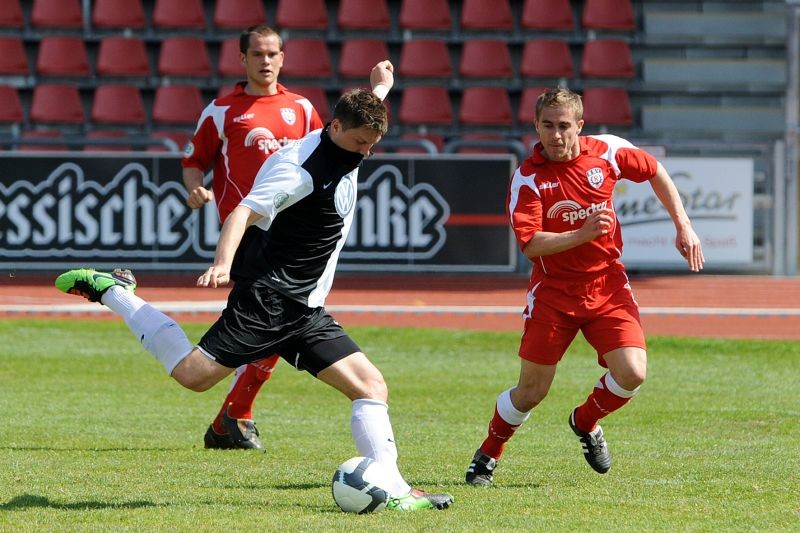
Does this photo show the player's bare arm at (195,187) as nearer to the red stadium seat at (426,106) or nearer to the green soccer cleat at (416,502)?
the green soccer cleat at (416,502)

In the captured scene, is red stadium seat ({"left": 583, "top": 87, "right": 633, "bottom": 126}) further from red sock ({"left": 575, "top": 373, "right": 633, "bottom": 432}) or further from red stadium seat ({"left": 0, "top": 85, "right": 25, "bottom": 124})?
red sock ({"left": 575, "top": 373, "right": 633, "bottom": 432})

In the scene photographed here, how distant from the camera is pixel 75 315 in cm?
1500

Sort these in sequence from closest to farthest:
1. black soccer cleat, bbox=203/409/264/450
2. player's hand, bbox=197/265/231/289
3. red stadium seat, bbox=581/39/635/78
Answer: player's hand, bbox=197/265/231/289, black soccer cleat, bbox=203/409/264/450, red stadium seat, bbox=581/39/635/78

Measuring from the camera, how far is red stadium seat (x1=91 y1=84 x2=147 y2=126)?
2034cm

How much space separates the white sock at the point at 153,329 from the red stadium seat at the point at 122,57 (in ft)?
48.8

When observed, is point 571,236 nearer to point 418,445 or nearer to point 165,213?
point 418,445

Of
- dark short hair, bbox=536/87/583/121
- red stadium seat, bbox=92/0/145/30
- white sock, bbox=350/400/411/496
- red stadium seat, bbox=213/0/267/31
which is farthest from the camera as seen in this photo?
red stadium seat, bbox=92/0/145/30

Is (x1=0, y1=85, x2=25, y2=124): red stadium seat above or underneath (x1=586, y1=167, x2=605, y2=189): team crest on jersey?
underneath

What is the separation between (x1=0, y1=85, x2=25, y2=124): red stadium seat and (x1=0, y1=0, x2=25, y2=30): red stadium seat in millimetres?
1235

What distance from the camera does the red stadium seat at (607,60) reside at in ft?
66.8

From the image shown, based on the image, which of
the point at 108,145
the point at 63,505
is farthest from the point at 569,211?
the point at 108,145

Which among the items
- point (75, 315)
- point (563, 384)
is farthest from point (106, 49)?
point (563, 384)

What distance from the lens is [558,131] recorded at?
644 centimetres

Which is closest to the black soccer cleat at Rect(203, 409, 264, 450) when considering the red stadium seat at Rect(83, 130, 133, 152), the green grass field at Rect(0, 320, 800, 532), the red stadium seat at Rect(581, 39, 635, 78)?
Result: the green grass field at Rect(0, 320, 800, 532)
